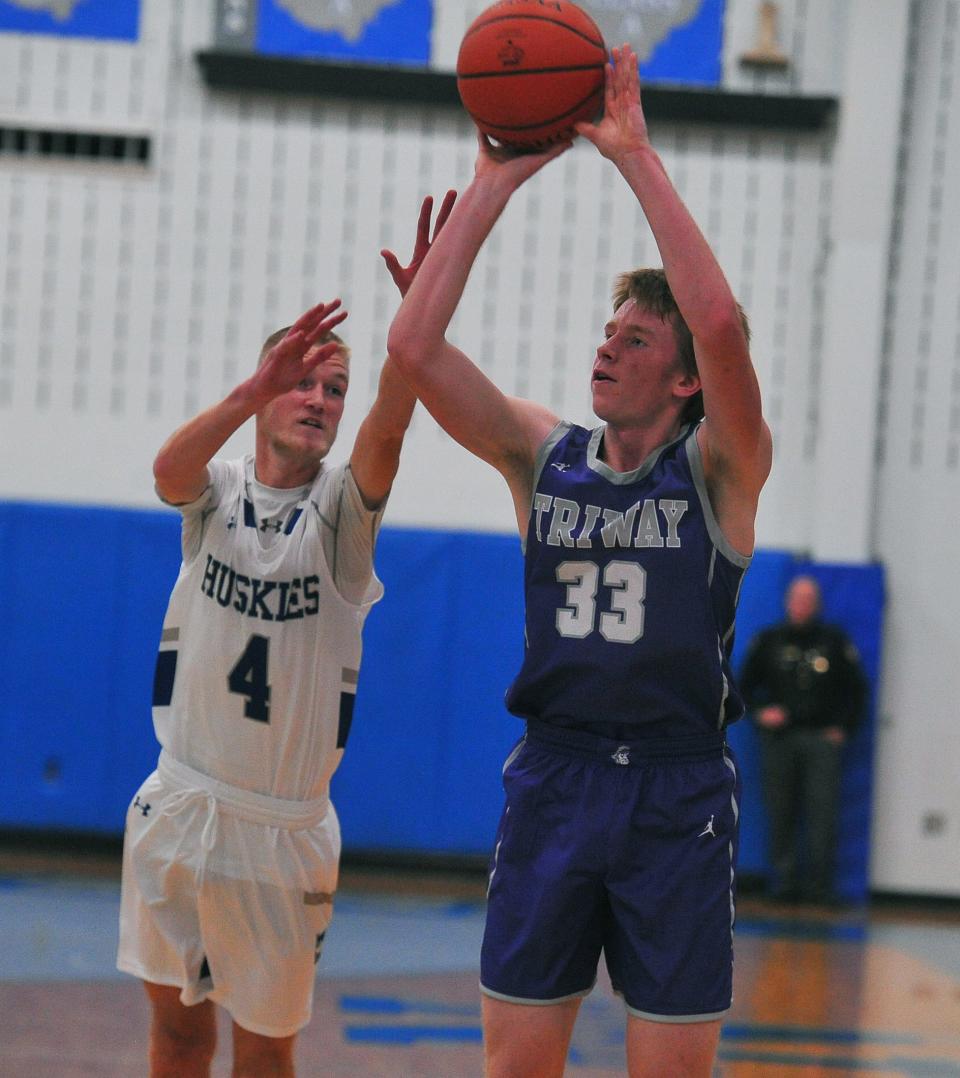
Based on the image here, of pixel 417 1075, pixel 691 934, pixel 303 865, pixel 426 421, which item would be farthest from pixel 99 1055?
pixel 426 421

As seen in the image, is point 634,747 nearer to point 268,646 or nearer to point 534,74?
point 268,646

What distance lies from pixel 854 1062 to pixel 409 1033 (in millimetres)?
1545

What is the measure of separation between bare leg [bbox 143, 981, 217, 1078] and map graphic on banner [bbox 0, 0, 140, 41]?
660 centimetres

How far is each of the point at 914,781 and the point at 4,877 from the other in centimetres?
514

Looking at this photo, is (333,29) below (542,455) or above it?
above

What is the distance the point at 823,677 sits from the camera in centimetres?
812

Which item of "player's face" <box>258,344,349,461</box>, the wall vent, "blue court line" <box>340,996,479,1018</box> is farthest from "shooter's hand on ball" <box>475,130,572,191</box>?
the wall vent

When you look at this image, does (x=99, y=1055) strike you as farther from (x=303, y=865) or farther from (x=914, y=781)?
(x=914, y=781)

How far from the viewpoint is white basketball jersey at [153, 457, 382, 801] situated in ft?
11.0

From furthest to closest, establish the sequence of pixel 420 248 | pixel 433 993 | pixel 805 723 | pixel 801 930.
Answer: pixel 805 723, pixel 801 930, pixel 433 993, pixel 420 248

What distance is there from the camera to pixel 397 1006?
5488mm

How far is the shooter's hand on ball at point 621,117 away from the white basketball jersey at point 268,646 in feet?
3.47

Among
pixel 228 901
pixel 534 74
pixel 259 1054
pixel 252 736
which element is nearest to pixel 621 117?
pixel 534 74

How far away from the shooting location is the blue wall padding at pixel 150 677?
27.0 ft
